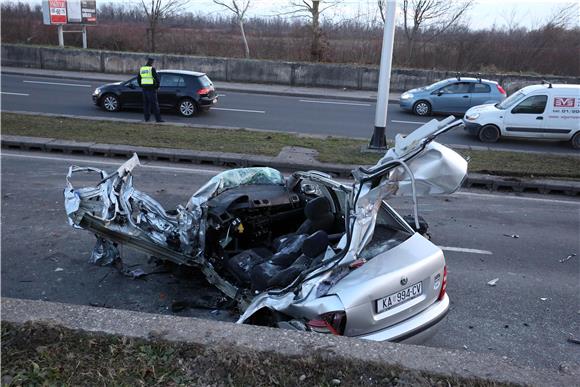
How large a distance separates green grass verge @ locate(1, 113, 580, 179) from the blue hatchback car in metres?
6.65

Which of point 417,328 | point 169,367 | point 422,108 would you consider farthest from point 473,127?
point 169,367

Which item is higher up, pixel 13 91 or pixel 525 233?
pixel 13 91

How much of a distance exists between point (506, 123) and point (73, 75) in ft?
66.6

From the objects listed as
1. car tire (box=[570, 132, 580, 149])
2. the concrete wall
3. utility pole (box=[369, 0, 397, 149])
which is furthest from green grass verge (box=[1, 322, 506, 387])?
the concrete wall

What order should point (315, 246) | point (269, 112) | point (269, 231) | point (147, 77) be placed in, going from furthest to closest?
point (269, 112)
point (147, 77)
point (269, 231)
point (315, 246)

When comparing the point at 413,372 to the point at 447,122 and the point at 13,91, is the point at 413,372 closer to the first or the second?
the point at 447,122

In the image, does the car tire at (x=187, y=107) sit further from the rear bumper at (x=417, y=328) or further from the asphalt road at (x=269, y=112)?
the rear bumper at (x=417, y=328)

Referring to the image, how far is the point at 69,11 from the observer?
2925 centimetres

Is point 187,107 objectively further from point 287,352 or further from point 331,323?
point 287,352

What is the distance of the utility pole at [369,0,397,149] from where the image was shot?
36.9ft

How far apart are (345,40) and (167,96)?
679 inches

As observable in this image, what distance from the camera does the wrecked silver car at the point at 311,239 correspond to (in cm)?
362

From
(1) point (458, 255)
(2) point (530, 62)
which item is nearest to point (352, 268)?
(1) point (458, 255)

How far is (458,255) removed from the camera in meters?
6.65
